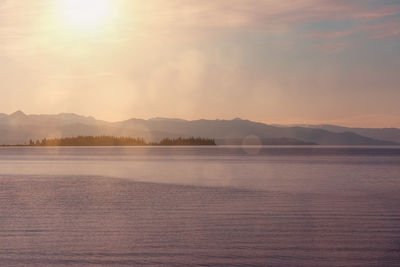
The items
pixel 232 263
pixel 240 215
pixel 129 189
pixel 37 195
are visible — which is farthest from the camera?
pixel 129 189

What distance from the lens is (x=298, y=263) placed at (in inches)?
340

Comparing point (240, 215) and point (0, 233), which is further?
point (240, 215)

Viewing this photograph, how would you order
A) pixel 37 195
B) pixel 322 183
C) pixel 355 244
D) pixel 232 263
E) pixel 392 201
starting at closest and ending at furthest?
pixel 232 263 → pixel 355 244 → pixel 392 201 → pixel 37 195 → pixel 322 183

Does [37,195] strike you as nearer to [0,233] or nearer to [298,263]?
[0,233]

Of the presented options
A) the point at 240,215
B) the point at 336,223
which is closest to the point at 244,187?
the point at 240,215

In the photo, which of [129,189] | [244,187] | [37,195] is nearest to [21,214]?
[37,195]

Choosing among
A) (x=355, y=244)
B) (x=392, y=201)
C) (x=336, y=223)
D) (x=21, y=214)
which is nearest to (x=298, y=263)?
(x=355, y=244)

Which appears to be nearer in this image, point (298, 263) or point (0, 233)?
point (298, 263)

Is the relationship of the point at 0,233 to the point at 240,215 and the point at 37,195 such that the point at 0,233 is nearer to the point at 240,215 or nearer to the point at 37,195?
the point at 240,215

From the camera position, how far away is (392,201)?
17.5m

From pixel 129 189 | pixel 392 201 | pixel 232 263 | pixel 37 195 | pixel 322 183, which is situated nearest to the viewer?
pixel 232 263

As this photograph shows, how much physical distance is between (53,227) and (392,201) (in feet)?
37.8

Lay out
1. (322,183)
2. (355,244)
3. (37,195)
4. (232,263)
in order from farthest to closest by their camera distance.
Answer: (322,183) < (37,195) < (355,244) < (232,263)

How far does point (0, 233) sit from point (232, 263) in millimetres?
5843
